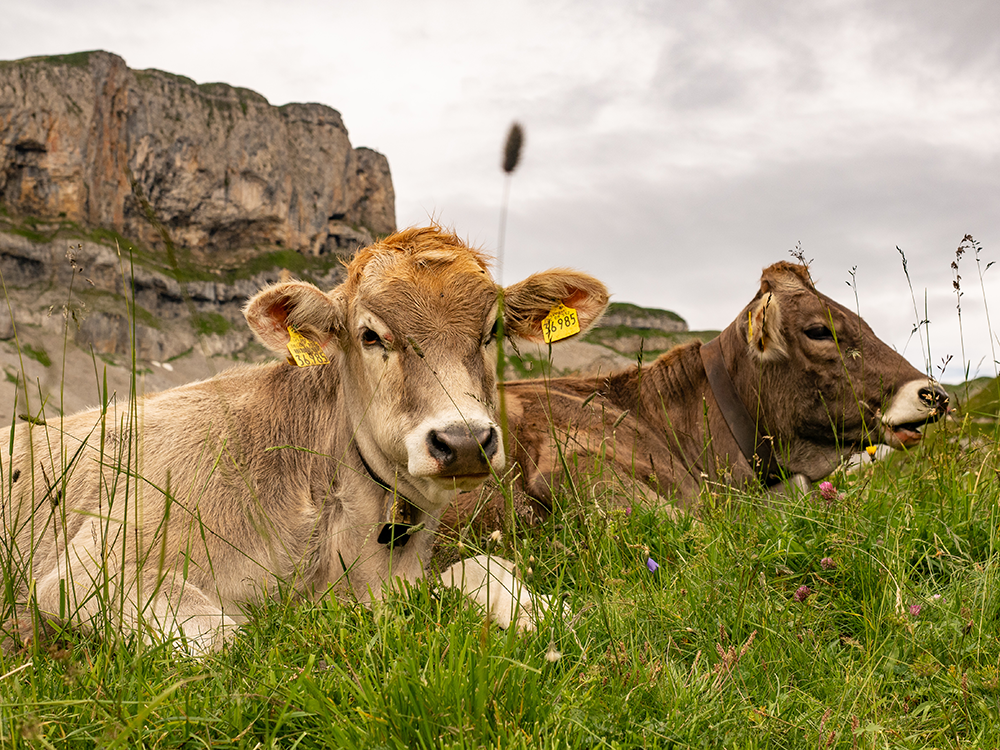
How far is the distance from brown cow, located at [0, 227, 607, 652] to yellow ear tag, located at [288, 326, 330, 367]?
0.05 ft

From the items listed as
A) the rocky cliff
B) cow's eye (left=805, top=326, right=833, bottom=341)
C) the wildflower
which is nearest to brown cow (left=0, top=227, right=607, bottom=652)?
the wildflower

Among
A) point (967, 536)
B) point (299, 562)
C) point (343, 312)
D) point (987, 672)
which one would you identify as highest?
point (343, 312)

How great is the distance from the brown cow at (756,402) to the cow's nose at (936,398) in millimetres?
17

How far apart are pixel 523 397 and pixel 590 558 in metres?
3.17

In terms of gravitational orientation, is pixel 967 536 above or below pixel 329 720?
above

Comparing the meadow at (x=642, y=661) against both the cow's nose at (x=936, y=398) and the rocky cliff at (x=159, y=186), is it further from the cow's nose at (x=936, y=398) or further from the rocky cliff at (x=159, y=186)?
the rocky cliff at (x=159, y=186)

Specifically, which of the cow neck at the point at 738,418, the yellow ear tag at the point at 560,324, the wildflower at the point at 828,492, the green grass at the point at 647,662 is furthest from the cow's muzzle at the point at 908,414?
the yellow ear tag at the point at 560,324

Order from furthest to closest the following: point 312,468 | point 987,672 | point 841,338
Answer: point 841,338 → point 312,468 → point 987,672

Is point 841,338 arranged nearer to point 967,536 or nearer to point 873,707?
point 967,536

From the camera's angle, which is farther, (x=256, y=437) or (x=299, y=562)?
(x=256, y=437)

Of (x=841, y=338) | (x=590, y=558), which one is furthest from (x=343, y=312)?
(x=841, y=338)

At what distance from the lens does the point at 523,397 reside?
6957mm

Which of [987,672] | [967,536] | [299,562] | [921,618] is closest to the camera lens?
[987,672]

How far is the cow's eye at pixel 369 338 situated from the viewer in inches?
169
